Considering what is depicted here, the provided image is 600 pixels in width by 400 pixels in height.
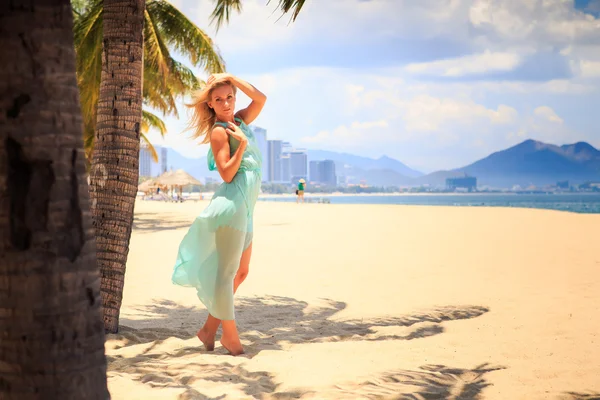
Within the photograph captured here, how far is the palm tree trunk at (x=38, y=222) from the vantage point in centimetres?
195

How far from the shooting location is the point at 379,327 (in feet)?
19.2

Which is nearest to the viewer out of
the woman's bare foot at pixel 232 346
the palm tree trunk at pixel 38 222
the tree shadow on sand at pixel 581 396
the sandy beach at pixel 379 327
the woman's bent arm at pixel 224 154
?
the palm tree trunk at pixel 38 222

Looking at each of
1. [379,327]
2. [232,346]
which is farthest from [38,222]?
[379,327]

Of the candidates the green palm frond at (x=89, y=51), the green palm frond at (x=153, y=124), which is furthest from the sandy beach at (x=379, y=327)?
the green palm frond at (x=153, y=124)

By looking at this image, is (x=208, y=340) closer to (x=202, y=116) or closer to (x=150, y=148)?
(x=202, y=116)

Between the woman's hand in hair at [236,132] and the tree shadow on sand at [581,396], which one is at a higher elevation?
the woman's hand in hair at [236,132]

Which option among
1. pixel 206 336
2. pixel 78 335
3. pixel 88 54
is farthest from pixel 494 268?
pixel 88 54

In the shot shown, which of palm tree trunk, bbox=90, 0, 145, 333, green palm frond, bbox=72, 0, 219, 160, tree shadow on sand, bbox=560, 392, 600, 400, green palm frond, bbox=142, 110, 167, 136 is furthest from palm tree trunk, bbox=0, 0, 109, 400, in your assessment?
green palm frond, bbox=142, 110, 167, 136

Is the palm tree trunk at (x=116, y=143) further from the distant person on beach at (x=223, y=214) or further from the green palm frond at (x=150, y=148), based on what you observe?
the green palm frond at (x=150, y=148)

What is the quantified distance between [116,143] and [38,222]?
3.16 m

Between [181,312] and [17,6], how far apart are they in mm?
5378

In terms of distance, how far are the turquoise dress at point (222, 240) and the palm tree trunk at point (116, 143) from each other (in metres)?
0.78

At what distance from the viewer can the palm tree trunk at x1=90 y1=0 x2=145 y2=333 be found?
16.4 ft

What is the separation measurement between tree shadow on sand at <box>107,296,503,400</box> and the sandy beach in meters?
0.01
